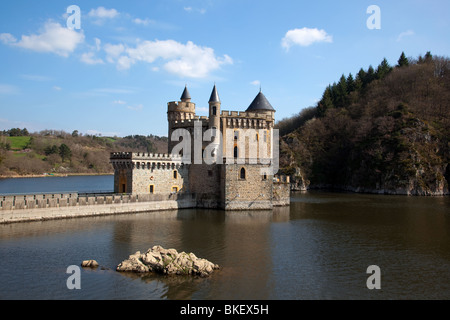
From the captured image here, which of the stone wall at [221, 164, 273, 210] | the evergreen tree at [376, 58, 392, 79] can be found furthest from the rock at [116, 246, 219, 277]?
the evergreen tree at [376, 58, 392, 79]

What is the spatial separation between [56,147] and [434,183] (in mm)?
97226

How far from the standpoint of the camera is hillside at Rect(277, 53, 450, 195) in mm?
57312

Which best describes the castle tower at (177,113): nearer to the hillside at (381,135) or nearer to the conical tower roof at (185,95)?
the conical tower roof at (185,95)

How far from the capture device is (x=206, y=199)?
3681 centimetres

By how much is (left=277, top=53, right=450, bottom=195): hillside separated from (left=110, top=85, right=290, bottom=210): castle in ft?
94.2

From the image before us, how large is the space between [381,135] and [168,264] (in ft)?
184

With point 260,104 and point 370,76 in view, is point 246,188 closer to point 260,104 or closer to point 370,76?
point 260,104

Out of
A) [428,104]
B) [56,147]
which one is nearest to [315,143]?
[428,104]

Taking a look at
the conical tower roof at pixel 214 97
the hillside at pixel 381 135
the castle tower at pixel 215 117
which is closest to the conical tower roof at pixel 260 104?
the castle tower at pixel 215 117

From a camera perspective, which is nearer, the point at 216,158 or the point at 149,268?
the point at 149,268

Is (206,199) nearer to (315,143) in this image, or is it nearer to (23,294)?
(23,294)

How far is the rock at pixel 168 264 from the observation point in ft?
54.6

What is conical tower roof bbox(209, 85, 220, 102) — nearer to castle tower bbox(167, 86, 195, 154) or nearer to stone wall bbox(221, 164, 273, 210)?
castle tower bbox(167, 86, 195, 154)

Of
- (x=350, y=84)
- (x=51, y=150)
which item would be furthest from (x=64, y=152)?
(x=350, y=84)
